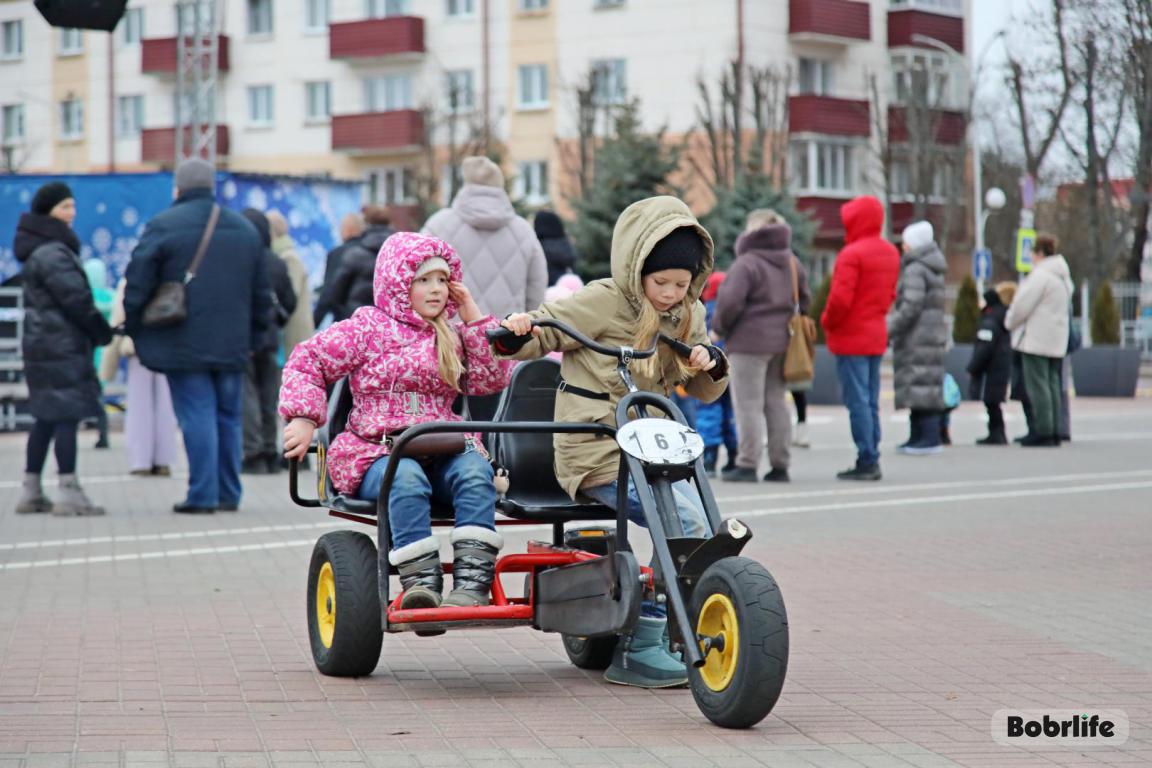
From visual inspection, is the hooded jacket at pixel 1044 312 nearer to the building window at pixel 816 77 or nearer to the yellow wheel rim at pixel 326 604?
the yellow wheel rim at pixel 326 604

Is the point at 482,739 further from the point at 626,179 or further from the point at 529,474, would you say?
the point at 626,179

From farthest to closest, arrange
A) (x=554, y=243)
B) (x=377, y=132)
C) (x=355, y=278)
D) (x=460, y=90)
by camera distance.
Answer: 1. (x=377, y=132)
2. (x=460, y=90)
3. (x=554, y=243)
4. (x=355, y=278)

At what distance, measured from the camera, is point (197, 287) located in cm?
1225

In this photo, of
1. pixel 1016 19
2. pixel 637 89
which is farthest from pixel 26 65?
pixel 1016 19

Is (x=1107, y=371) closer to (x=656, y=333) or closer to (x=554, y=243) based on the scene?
(x=554, y=243)

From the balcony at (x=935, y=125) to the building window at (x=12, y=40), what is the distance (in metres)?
30.1

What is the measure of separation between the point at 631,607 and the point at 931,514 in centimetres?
681

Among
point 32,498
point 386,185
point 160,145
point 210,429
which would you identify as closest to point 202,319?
point 210,429

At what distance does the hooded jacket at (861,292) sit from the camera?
1491cm

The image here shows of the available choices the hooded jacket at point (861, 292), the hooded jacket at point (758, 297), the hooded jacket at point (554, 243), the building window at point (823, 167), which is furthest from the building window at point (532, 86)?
the hooded jacket at point (758, 297)

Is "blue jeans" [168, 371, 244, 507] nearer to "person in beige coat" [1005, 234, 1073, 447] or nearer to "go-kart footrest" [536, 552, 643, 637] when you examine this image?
"go-kart footrest" [536, 552, 643, 637]

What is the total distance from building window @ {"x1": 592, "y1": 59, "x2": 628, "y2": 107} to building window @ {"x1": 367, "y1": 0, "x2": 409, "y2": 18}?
337 inches

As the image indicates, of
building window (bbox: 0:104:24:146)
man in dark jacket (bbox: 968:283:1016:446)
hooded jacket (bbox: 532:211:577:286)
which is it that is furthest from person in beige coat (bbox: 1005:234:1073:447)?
building window (bbox: 0:104:24:146)

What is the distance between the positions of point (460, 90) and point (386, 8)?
568cm
